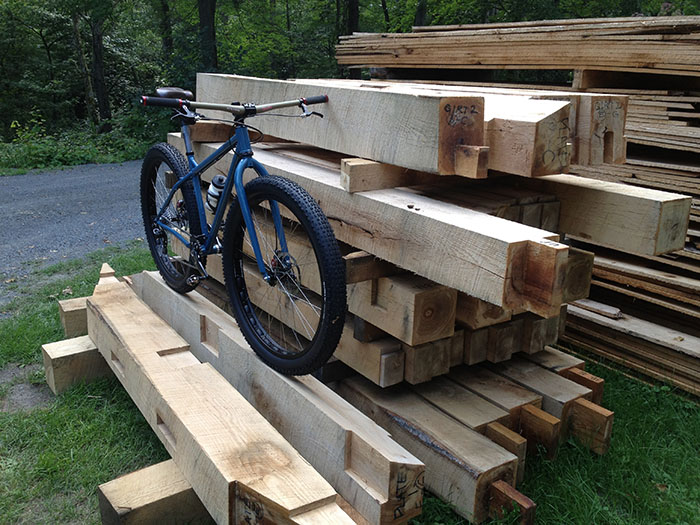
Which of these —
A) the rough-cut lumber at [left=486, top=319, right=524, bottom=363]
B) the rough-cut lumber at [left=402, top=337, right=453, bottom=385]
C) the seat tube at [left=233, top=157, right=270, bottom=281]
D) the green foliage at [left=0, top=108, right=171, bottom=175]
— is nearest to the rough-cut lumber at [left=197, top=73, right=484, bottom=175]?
the seat tube at [left=233, top=157, right=270, bottom=281]

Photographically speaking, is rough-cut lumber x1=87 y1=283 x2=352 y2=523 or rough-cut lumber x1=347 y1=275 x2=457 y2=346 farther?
rough-cut lumber x1=347 y1=275 x2=457 y2=346

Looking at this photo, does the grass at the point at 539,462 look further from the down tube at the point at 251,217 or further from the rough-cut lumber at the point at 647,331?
the down tube at the point at 251,217

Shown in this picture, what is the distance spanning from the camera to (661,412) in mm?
3451

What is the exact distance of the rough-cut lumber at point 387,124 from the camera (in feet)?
7.66

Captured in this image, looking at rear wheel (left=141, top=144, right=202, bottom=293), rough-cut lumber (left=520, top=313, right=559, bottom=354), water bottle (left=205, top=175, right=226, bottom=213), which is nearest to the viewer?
rough-cut lumber (left=520, top=313, right=559, bottom=354)

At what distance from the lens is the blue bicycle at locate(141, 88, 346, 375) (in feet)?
8.05

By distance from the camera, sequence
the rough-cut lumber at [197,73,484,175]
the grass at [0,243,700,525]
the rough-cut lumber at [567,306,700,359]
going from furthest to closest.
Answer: the rough-cut lumber at [567,306,700,359] → the grass at [0,243,700,525] → the rough-cut lumber at [197,73,484,175]

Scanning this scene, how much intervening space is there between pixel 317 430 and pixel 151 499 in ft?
2.18

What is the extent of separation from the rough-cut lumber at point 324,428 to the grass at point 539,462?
480 mm

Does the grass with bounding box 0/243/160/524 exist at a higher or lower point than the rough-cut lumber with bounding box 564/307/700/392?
lower

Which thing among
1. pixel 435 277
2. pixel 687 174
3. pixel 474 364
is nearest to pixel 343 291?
pixel 435 277

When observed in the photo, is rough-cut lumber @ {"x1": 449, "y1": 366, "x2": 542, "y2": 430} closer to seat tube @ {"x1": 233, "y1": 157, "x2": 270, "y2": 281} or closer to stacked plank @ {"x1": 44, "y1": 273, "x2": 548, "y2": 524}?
stacked plank @ {"x1": 44, "y1": 273, "x2": 548, "y2": 524}

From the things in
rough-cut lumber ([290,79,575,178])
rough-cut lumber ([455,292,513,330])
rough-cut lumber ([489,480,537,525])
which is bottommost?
rough-cut lumber ([489,480,537,525])

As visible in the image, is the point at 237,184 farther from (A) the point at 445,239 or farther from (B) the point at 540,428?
(B) the point at 540,428
